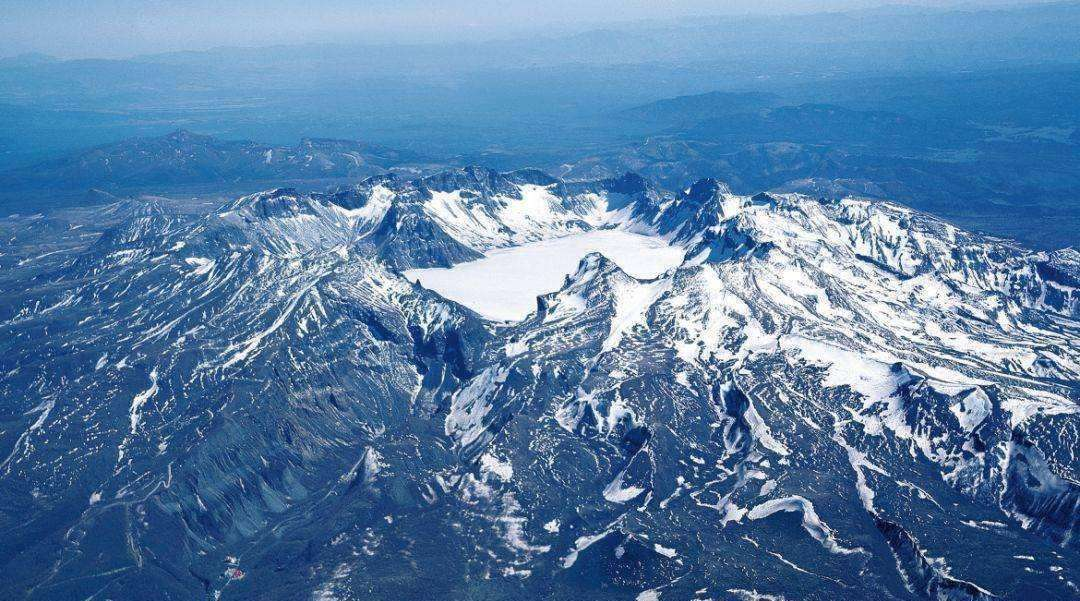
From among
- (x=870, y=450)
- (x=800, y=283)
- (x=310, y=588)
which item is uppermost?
(x=800, y=283)

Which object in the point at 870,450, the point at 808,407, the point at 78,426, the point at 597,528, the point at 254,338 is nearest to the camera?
the point at 597,528

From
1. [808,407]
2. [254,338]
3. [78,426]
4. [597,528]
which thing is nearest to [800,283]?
[808,407]

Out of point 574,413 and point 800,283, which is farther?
point 800,283

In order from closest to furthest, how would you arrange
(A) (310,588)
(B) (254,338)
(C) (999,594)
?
(C) (999,594)
(A) (310,588)
(B) (254,338)

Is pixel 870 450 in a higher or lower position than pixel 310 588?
higher

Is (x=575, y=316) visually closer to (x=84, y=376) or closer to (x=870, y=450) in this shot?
(x=870, y=450)

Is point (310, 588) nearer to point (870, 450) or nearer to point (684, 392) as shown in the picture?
point (684, 392)

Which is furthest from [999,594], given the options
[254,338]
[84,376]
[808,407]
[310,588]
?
[84,376]
